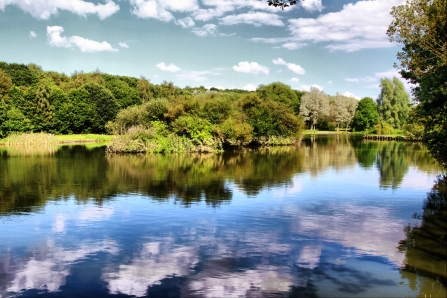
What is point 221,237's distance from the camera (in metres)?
10.9

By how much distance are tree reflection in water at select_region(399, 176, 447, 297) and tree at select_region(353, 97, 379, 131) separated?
253ft

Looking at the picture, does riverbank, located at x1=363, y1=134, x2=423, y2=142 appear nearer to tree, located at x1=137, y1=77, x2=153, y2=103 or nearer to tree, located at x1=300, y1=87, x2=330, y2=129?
tree, located at x1=300, y1=87, x2=330, y2=129

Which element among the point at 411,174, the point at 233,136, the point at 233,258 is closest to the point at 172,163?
the point at 233,136

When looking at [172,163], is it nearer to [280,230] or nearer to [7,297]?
[280,230]

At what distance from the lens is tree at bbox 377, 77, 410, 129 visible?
73.9 metres

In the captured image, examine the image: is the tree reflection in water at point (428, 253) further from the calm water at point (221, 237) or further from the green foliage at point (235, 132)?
the green foliage at point (235, 132)

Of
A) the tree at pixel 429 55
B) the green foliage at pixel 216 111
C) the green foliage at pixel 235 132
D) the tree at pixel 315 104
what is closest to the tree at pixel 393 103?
the tree at pixel 315 104

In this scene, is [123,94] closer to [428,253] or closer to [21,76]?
[21,76]

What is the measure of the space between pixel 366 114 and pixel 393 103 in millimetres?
12137

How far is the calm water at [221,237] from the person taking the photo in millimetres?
7938

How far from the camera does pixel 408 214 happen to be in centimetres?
1324

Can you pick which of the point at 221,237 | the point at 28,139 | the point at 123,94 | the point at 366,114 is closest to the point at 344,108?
the point at 366,114

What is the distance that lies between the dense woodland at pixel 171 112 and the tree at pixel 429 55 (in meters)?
22.4

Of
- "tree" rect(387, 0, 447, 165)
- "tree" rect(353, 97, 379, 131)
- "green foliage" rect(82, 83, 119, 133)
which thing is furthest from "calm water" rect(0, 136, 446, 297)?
"tree" rect(353, 97, 379, 131)
